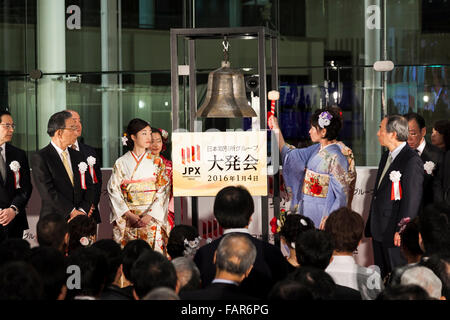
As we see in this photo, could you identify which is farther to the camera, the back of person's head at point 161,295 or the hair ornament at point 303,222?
the hair ornament at point 303,222

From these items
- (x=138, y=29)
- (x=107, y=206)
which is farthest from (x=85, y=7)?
(x=107, y=206)

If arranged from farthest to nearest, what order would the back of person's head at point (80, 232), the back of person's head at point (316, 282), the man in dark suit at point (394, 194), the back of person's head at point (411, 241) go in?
the man in dark suit at point (394, 194)
the back of person's head at point (80, 232)
the back of person's head at point (411, 241)
the back of person's head at point (316, 282)

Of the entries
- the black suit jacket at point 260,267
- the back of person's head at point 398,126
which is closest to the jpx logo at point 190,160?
the black suit jacket at point 260,267

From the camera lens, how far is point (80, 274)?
3.01 m

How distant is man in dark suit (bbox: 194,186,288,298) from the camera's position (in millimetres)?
3303

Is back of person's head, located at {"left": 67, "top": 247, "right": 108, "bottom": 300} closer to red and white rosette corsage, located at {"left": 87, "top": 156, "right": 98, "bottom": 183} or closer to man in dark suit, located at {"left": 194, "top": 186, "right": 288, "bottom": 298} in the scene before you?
man in dark suit, located at {"left": 194, "top": 186, "right": 288, "bottom": 298}

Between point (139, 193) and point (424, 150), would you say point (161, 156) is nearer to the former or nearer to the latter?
point (139, 193)

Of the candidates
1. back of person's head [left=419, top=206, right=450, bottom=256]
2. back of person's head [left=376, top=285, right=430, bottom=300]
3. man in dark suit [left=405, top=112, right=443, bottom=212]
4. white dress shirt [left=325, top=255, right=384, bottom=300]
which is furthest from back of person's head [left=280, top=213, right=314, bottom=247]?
man in dark suit [left=405, top=112, right=443, bottom=212]

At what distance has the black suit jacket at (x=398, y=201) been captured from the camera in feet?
15.5

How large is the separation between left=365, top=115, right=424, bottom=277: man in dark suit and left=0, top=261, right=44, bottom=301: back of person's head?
9.24ft

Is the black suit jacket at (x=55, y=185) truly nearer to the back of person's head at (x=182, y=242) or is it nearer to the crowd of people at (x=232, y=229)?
the crowd of people at (x=232, y=229)

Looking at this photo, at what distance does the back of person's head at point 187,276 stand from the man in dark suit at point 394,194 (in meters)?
1.91

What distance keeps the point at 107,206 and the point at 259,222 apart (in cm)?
134

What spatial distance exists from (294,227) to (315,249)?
54cm
